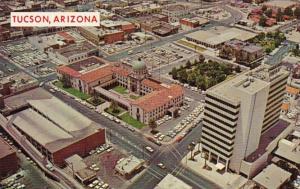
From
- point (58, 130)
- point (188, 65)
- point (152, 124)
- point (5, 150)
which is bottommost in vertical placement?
point (152, 124)

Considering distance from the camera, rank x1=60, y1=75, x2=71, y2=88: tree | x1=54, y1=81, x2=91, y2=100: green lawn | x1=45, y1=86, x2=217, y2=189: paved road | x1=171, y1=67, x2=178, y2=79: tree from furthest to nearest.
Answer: x1=171, y1=67, x2=178, y2=79: tree, x1=60, y1=75, x2=71, y2=88: tree, x1=54, y1=81, x2=91, y2=100: green lawn, x1=45, y1=86, x2=217, y2=189: paved road

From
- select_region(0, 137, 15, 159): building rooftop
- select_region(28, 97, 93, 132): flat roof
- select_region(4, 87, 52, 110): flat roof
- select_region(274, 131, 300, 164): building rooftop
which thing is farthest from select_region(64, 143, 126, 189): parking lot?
select_region(274, 131, 300, 164): building rooftop

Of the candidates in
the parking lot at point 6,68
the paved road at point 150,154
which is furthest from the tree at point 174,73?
the parking lot at point 6,68

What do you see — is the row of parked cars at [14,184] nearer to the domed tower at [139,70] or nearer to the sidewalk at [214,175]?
the sidewalk at [214,175]

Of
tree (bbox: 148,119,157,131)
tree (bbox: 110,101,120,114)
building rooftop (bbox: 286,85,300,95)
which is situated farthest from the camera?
building rooftop (bbox: 286,85,300,95)

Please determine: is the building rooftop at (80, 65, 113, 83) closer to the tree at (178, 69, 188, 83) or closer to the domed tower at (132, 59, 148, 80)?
the domed tower at (132, 59, 148, 80)

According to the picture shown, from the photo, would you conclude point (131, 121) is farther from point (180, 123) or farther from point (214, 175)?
point (214, 175)

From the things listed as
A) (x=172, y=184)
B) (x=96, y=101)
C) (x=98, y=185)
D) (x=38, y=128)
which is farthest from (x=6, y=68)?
(x=172, y=184)

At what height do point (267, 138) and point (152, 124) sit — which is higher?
point (267, 138)
